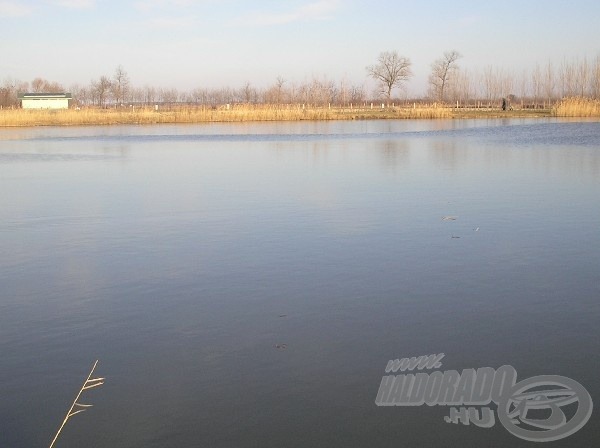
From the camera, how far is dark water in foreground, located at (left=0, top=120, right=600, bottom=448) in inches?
122

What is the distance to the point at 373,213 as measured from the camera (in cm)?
777

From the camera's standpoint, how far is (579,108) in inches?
1369

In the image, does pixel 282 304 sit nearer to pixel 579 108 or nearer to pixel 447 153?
pixel 447 153

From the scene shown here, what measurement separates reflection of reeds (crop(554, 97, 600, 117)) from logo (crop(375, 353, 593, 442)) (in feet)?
111

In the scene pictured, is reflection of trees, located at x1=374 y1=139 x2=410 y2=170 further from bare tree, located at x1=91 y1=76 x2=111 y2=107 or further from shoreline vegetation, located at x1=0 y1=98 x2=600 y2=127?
bare tree, located at x1=91 y1=76 x2=111 y2=107

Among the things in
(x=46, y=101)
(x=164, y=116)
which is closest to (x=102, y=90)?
(x=46, y=101)

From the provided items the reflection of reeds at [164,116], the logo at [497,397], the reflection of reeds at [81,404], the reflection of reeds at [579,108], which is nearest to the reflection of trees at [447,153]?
the logo at [497,397]

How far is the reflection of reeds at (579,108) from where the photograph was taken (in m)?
34.2

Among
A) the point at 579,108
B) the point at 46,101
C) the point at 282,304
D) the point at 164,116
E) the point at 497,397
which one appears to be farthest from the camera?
the point at 46,101

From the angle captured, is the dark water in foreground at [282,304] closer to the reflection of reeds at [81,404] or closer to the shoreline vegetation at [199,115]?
the reflection of reeds at [81,404]

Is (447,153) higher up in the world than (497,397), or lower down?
higher up

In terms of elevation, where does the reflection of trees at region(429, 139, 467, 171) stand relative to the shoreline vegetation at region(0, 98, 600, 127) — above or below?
below

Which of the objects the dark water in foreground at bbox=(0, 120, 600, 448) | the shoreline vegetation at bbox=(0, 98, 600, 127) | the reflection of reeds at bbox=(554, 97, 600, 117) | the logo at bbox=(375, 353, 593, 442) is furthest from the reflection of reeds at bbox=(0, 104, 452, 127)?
the logo at bbox=(375, 353, 593, 442)

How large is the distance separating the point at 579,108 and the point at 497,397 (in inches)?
1369
